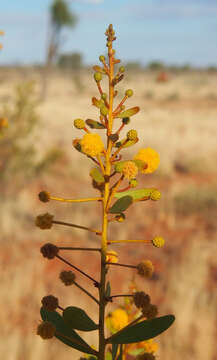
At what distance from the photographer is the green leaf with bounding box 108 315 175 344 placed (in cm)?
99

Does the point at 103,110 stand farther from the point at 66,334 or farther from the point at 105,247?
the point at 66,334

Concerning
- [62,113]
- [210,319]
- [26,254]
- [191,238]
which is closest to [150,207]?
[191,238]

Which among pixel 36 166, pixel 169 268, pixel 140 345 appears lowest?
pixel 169 268

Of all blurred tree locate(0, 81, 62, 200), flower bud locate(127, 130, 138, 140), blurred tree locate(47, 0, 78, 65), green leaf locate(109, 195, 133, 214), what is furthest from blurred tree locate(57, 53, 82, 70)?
green leaf locate(109, 195, 133, 214)

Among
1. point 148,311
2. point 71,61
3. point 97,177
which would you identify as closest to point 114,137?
point 97,177

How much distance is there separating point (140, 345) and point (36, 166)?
8299mm

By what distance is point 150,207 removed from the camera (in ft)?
31.0

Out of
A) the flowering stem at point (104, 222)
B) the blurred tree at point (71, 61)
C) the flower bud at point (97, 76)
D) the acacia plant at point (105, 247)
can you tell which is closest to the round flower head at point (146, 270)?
the acacia plant at point (105, 247)

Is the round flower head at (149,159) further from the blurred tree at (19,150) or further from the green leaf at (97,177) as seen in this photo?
the blurred tree at (19,150)

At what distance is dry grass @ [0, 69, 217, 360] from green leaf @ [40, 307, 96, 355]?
11.2 feet

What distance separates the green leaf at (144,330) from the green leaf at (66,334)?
67 mm

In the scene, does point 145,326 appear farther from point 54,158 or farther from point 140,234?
point 54,158

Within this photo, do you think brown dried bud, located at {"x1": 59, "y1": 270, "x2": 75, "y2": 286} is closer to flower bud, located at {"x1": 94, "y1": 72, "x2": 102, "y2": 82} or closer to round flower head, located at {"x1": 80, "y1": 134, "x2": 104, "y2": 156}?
round flower head, located at {"x1": 80, "y1": 134, "x2": 104, "y2": 156}

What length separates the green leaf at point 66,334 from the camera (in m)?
1.02
